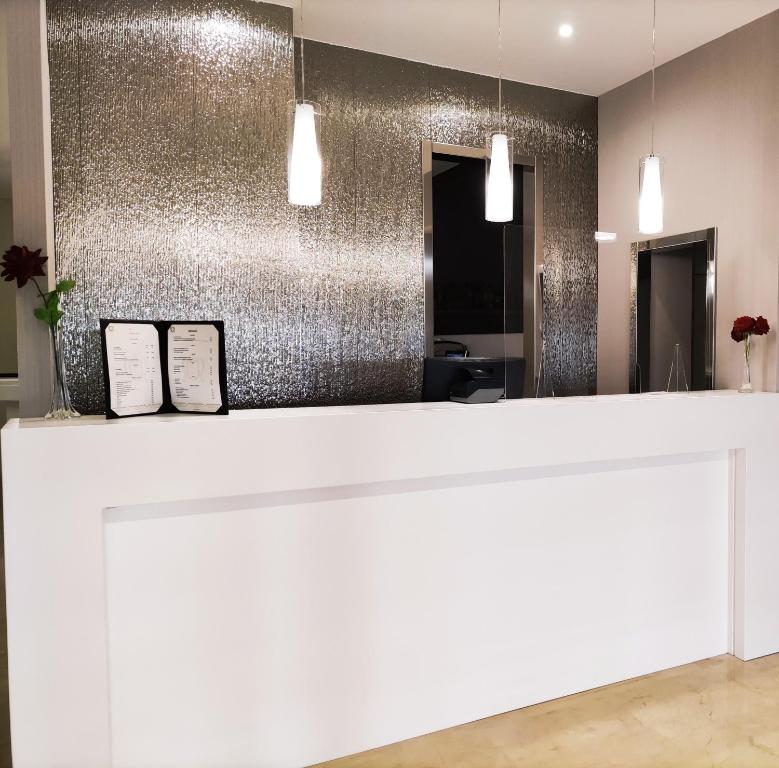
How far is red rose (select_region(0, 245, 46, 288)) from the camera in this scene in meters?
1.91

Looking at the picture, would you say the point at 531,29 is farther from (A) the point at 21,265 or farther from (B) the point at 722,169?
(A) the point at 21,265

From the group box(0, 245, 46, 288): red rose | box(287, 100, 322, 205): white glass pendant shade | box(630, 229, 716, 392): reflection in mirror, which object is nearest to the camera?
box(0, 245, 46, 288): red rose

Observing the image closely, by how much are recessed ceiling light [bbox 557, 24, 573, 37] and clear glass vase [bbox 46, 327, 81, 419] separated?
263 centimetres

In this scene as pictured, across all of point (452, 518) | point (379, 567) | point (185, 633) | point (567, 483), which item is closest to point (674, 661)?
point (567, 483)

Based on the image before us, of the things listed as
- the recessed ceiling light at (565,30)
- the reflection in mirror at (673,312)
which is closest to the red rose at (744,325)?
the reflection in mirror at (673,312)

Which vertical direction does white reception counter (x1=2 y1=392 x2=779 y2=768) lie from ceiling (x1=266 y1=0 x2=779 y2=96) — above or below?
below

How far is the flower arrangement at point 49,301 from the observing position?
192 cm

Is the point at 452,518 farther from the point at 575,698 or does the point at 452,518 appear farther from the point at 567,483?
the point at 575,698

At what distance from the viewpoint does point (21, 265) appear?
1.92 meters

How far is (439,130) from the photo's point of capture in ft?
11.7

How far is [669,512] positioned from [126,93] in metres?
2.77

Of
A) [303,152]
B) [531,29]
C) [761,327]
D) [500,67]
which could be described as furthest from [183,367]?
[500,67]

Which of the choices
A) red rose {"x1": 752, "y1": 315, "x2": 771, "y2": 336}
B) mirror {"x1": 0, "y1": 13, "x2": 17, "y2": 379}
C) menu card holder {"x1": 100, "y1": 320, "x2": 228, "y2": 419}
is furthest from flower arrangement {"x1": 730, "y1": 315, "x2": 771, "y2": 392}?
mirror {"x1": 0, "y1": 13, "x2": 17, "y2": 379}

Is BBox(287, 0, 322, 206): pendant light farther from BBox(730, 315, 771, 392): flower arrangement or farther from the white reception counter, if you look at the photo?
BBox(730, 315, 771, 392): flower arrangement
